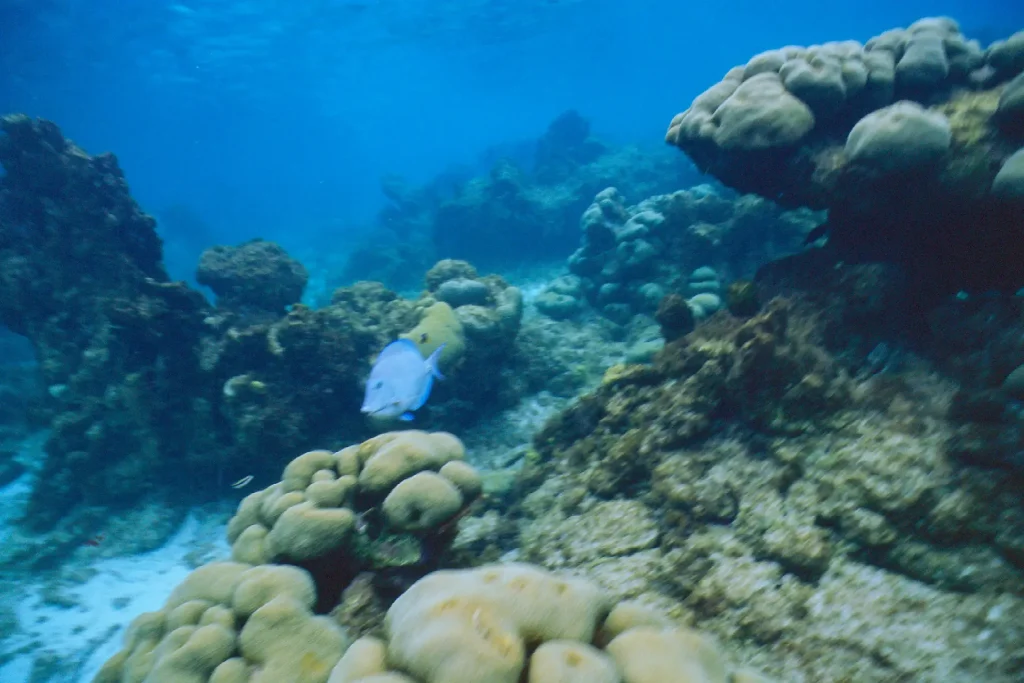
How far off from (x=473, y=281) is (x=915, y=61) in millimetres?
6072

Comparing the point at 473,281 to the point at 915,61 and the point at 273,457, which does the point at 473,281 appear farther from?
the point at 915,61

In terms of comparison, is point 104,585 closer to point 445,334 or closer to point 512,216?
point 445,334

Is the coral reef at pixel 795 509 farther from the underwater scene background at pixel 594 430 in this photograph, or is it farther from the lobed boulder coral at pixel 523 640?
the lobed boulder coral at pixel 523 640

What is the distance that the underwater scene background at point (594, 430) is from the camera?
2.47 m

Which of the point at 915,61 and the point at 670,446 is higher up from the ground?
the point at 915,61

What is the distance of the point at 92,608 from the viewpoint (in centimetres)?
585

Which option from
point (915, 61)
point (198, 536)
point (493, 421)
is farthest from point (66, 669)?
point (915, 61)

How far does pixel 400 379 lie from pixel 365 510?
0.94 meters

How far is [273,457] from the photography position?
21.9 feet

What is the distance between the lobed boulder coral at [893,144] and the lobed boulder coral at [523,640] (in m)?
3.99

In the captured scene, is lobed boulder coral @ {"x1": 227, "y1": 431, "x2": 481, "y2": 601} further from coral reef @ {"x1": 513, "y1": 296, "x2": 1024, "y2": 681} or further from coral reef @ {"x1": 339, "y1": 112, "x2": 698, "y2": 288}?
coral reef @ {"x1": 339, "y1": 112, "x2": 698, "y2": 288}

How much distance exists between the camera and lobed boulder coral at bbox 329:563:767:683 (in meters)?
1.59

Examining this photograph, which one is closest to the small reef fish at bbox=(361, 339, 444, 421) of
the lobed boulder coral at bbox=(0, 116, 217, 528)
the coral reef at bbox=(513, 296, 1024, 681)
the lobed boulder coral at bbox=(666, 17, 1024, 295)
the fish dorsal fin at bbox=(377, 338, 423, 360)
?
the fish dorsal fin at bbox=(377, 338, 423, 360)

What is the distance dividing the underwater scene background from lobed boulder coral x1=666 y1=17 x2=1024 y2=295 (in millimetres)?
27
